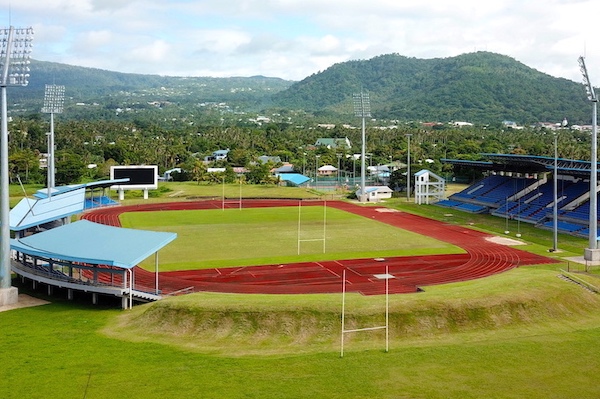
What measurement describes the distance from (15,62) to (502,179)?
60220 millimetres

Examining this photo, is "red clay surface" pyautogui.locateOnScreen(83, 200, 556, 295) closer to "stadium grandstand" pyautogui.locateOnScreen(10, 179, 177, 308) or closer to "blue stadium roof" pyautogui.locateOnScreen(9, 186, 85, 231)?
"stadium grandstand" pyautogui.locateOnScreen(10, 179, 177, 308)

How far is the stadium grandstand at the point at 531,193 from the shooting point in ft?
186

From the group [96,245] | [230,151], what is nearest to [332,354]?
[96,245]

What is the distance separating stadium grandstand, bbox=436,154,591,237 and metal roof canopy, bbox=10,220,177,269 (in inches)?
1521

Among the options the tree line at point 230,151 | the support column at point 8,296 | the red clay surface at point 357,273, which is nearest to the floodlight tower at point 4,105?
the support column at point 8,296

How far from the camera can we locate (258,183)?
A: 102875mm

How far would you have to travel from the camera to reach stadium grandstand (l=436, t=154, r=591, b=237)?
186 feet

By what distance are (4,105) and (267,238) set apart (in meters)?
25.8

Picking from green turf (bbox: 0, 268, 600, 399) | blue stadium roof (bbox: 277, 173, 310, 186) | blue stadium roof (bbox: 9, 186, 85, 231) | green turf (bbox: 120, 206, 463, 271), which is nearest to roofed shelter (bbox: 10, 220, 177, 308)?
green turf (bbox: 0, 268, 600, 399)

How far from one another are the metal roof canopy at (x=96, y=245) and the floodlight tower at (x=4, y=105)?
1853mm

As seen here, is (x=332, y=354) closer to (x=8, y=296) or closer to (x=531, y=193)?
(x=8, y=296)

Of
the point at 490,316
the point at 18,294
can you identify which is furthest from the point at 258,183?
the point at 490,316

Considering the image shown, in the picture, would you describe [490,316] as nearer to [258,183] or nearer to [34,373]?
[34,373]

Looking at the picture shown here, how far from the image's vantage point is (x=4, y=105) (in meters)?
31.4
